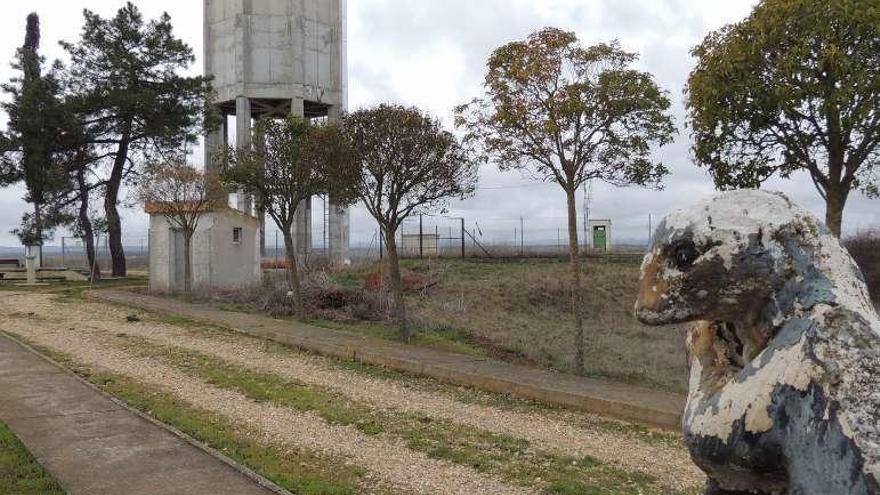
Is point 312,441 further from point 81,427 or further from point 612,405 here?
point 612,405

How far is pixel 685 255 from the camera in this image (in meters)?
1.69

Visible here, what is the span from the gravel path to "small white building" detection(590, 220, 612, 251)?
70.3 feet

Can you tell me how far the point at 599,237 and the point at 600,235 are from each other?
0.10m

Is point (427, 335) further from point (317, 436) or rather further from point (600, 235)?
point (600, 235)

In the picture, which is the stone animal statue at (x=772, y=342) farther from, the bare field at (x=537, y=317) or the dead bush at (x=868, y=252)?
the dead bush at (x=868, y=252)

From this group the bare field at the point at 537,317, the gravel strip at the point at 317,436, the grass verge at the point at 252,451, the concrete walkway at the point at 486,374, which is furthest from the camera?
the bare field at the point at 537,317

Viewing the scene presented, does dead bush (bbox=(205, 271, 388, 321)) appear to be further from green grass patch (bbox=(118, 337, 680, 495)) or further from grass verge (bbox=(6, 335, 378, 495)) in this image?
grass verge (bbox=(6, 335, 378, 495))

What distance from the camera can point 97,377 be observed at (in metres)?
10.5

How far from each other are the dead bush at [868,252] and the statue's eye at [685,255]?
1700 centimetres

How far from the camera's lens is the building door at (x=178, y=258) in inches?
1021

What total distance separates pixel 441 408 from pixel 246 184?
436 inches

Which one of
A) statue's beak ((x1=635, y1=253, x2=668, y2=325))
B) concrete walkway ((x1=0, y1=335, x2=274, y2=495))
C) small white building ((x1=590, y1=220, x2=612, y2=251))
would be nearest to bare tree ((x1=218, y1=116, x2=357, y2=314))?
concrete walkway ((x1=0, y1=335, x2=274, y2=495))

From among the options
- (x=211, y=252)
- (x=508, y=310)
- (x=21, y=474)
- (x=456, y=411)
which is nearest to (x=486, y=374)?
(x=456, y=411)

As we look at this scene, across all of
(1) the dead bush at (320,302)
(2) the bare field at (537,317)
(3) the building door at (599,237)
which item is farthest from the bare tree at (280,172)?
(3) the building door at (599,237)
